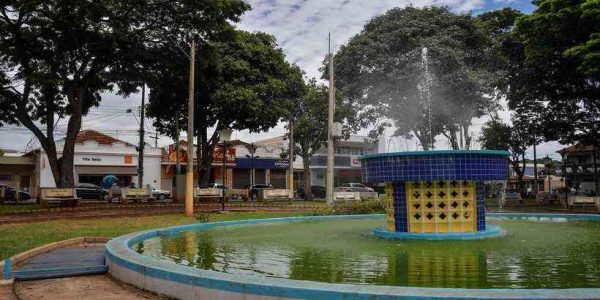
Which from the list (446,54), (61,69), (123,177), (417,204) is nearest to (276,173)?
(123,177)

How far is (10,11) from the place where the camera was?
24891 millimetres

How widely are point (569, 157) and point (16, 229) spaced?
6391 centimetres

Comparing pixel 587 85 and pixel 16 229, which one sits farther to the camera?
pixel 587 85

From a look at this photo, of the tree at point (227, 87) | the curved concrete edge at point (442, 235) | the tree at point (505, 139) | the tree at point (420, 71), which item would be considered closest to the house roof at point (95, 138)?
the tree at point (227, 87)

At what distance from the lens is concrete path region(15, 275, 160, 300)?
20.9 ft

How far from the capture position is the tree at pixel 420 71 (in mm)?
33906

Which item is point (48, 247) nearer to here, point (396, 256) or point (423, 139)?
point (396, 256)

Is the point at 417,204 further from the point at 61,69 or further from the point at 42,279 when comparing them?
the point at 61,69

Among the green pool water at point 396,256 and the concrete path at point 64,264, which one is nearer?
the green pool water at point 396,256

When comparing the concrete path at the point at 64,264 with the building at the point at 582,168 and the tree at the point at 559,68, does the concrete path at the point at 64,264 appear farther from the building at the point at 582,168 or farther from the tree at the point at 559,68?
the building at the point at 582,168

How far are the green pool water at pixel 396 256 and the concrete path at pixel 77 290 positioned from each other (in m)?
1.21

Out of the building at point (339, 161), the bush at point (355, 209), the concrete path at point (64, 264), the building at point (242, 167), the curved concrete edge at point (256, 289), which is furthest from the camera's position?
the building at point (339, 161)

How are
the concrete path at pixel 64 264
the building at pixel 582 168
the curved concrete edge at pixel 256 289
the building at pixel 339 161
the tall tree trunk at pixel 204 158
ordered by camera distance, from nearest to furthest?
the curved concrete edge at pixel 256 289
the concrete path at pixel 64 264
the tall tree trunk at pixel 204 158
the building at pixel 582 168
the building at pixel 339 161

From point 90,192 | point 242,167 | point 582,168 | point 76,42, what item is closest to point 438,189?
point 76,42
